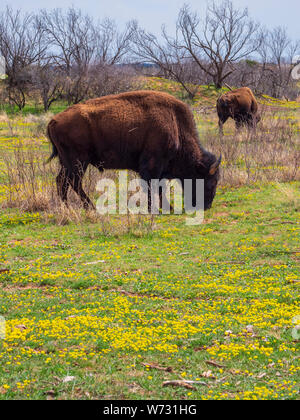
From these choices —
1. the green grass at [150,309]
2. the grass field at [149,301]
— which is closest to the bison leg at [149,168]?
the grass field at [149,301]

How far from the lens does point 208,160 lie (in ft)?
39.2

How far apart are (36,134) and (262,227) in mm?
14675

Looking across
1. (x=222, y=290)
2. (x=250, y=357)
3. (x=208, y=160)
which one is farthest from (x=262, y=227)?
(x=250, y=357)

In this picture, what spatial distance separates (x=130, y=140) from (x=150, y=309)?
5.52 meters

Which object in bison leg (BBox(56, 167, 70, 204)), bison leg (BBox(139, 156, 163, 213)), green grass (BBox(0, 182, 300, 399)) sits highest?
bison leg (BBox(139, 156, 163, 213))

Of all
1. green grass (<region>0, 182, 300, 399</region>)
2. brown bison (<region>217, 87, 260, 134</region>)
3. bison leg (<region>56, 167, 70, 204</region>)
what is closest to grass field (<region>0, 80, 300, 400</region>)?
green grass (<region>0, 182, 300, 399</region>)

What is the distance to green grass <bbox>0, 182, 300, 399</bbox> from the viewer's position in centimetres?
436

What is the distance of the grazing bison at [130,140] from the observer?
10.5 metres

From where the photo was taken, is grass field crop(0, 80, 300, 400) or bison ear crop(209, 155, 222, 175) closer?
grass field crop(0, 80, 300, 400)

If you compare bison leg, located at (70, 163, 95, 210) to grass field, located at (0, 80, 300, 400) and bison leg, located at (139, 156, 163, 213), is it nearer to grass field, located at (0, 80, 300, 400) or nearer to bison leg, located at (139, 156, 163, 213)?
grass field, located at (0, 80, 300, 400)

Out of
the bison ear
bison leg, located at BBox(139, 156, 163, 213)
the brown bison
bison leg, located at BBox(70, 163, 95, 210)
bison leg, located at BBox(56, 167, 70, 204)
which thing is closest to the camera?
bison leg, located at BBox(70, 163, 95, 210)

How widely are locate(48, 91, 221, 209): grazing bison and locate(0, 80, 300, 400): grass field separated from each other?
3.16 feet

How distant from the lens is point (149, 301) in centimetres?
634
